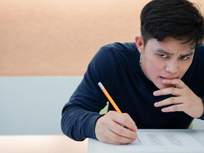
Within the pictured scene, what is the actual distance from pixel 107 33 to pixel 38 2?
14.3 inches

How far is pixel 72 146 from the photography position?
47.1 inches

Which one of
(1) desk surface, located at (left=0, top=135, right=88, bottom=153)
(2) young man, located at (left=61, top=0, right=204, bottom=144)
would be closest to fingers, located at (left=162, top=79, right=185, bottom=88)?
(2) young man, located at (left=61, top=0, right=204, bottom=144)

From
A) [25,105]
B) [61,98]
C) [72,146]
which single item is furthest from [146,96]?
[25,105]

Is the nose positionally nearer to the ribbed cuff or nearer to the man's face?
the man's face

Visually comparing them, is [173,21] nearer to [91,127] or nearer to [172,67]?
[172,67]

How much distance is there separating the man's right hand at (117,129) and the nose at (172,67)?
19 cm

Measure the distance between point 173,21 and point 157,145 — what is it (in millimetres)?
303

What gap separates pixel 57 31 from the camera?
175cm

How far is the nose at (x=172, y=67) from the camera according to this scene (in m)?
0.84

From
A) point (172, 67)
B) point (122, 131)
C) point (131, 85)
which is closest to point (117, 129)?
point (122, 131)

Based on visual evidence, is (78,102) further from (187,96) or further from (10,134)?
(10,134)

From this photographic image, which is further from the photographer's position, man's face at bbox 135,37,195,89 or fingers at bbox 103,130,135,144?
man's face at bbox 135,37,195,89

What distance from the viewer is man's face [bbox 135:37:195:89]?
2.71ft

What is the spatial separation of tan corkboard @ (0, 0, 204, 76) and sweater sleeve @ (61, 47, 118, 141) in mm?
684
